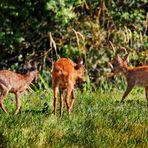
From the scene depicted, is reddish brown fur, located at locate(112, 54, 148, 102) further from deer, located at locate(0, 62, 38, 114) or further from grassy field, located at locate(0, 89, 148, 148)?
deer, located at locate(0, 62, 38, 114)

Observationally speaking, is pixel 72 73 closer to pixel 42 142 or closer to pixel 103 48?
pixel 42 142

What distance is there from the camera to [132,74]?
41.8 feet

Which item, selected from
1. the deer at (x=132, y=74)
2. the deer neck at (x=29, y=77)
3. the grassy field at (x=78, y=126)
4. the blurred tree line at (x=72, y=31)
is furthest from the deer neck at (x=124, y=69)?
the deer neck at (x=29, y=77)

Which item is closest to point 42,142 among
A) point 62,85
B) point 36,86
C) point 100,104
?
point 62,85

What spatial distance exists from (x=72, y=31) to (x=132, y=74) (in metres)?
3.39

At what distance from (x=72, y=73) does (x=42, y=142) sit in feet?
6.01

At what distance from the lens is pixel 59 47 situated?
15.7m

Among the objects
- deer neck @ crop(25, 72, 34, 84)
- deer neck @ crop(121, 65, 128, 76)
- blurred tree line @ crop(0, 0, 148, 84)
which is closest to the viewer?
deer neck @ crop(25, 72, 34, 84)

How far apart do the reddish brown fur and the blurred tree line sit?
2.13 meters

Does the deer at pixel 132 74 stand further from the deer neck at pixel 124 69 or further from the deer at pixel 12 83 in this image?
the deer at pixel 12 83

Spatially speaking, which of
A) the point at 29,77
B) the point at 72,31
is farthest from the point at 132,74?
the point at 72,31

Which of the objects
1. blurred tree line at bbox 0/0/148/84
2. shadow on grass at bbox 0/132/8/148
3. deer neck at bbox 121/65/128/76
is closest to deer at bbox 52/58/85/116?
shadow on grass at bbox 0/132/8/148

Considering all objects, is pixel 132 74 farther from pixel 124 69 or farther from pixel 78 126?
pixel 78 126

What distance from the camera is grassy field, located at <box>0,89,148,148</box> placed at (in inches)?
336
